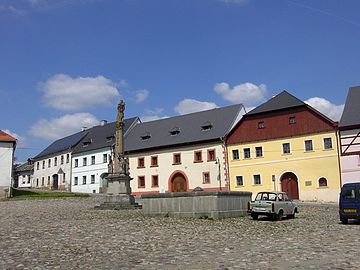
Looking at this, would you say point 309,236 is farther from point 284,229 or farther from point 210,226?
point 210,226

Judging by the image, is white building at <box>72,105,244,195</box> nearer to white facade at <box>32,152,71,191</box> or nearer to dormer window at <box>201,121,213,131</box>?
dormer window at <box>201,121,213,131</box>

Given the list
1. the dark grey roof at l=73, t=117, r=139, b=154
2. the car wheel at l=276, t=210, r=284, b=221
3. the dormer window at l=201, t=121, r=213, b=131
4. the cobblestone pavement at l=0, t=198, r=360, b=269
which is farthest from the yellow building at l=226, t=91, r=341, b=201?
the cobblestone pavement at l=0, t=198, r=360, b=269

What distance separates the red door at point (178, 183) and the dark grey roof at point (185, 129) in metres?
3.97

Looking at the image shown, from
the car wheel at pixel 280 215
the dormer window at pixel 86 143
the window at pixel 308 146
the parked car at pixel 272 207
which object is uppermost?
the dormer window at pixel 86 143

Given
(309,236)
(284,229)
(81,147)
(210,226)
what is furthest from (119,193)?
(81,147)

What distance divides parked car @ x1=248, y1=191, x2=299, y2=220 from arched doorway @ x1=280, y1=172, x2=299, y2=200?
64.8ft

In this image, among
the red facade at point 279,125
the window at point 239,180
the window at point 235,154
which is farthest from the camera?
the window at point 235,154

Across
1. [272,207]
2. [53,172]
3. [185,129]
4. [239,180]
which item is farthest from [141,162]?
[272,207]

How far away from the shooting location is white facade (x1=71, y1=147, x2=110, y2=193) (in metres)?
61.4

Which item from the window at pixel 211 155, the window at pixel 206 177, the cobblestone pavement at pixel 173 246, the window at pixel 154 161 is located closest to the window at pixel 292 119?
the window at pixel 211 155

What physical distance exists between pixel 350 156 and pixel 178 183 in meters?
20.4

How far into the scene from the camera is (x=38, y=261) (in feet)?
32.6

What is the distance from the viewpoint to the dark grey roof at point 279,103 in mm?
45281

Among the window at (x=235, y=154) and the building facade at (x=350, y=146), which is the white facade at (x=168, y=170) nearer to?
the window at (x=235, y=154)
